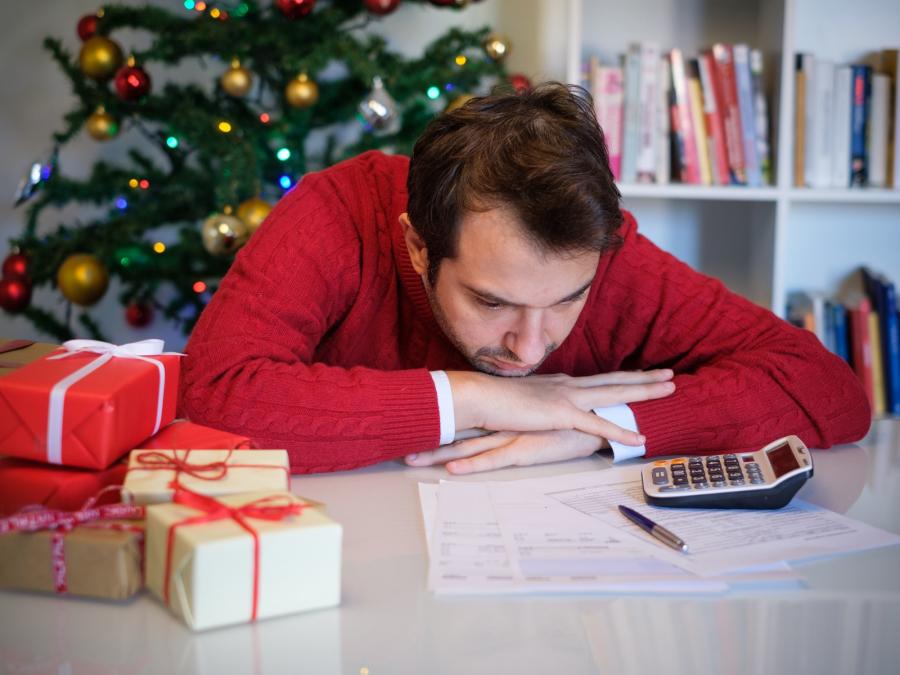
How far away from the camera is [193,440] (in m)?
0.91

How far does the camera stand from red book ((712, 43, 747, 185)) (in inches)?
91.5

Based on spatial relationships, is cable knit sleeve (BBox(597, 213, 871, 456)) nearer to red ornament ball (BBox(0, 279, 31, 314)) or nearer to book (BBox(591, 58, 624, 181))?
book (BBox(591, 58, 624, 181))

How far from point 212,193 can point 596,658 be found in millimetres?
1893

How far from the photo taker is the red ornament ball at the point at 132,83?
209 cm

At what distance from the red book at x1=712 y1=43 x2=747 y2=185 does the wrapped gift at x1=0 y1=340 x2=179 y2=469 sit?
5.98 feet

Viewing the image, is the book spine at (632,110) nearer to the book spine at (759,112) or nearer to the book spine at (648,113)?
the book spine at (648,113)

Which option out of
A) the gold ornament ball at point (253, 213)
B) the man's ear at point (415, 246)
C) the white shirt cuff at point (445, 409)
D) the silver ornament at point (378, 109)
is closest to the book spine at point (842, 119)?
the silver ornament at point (378, 109)

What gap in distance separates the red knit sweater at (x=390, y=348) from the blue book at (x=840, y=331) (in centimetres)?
117

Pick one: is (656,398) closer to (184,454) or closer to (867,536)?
(867,536)

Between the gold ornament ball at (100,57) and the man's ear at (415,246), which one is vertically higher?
the gold ornament ball at (100,57)

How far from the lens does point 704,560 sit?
2.74 feet

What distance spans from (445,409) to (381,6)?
1.28m

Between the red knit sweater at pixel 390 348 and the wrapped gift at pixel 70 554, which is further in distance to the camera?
the red knit sweater at pixel 390 348

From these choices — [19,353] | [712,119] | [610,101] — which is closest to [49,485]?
[19,353]
